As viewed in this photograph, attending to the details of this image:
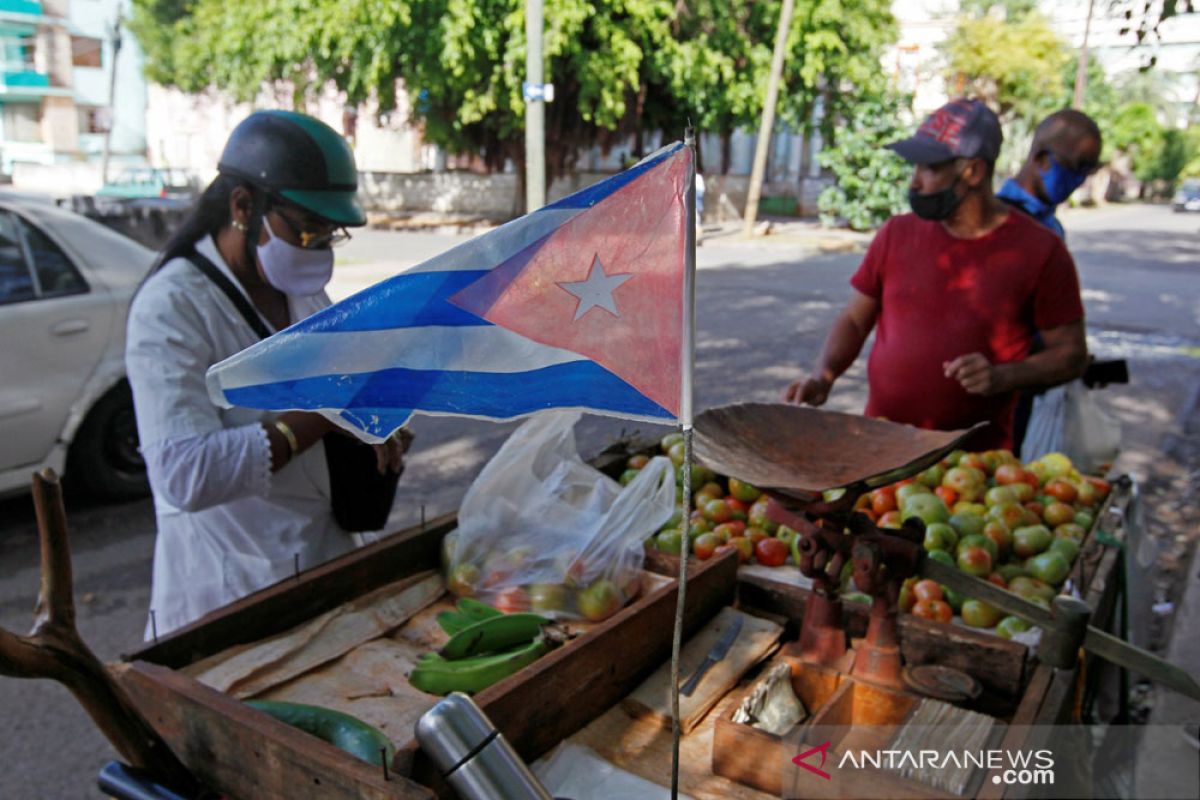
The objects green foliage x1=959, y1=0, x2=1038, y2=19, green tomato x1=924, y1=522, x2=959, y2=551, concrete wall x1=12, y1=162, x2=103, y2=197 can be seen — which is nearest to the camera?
green tomato x1=924, y1=522, x2=959, y2=551

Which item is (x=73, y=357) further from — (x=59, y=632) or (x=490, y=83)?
(x=490, y=83)

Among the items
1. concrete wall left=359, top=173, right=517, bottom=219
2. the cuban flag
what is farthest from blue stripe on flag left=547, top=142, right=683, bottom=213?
concrete wall left=359, top=173, right=517, bottom=219

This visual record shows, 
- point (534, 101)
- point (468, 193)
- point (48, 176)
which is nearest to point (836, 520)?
point (534, 101)

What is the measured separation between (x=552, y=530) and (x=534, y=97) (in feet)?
30.2

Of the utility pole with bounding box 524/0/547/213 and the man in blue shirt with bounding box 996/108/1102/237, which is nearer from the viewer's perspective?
the man in blue shirt with bounding box 996/108/1102/237

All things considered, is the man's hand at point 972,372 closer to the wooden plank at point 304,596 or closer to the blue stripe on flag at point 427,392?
the wooden plank at point 304,596

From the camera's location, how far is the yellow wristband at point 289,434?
199cm

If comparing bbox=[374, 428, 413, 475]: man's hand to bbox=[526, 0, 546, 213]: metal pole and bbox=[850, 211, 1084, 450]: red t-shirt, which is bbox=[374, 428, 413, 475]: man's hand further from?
bbox=[526, 0, 546, 213]: metal pole

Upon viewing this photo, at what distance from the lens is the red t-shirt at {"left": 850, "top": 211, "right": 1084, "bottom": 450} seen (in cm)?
294

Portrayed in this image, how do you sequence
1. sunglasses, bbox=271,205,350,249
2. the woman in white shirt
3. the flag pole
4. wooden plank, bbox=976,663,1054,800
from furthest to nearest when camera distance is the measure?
sunglasses, bbox=271,205,350,249 < the woman in white shirt < wooden plank, bbox=976,663,1054,800 < the flag pole

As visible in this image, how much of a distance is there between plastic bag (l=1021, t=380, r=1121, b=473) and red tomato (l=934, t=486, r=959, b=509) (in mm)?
1609

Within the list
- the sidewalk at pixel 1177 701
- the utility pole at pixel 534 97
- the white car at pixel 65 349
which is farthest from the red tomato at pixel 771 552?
the utility pole at pixel 534 97

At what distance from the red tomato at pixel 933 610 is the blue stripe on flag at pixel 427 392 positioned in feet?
4.42

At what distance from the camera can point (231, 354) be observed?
6.90 feet
